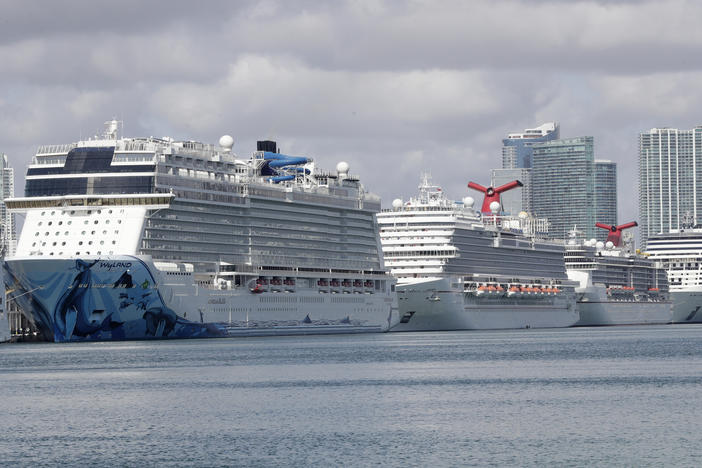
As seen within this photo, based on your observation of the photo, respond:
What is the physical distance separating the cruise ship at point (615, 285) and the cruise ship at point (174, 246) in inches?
2234

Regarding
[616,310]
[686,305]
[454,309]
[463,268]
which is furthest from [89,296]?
[686,305]

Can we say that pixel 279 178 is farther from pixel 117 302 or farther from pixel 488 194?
pixel 488 194

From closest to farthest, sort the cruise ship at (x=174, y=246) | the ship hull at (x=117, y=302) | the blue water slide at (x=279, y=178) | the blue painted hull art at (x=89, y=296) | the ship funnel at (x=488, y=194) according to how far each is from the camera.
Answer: the blue painted hull art at (x=89, y=296), the ship hull at (x=117, y=302), the cruise ship at (x=174, y=246), the blue water slide at (x=279, y=178), the ship funnel at (x=488, y=194)

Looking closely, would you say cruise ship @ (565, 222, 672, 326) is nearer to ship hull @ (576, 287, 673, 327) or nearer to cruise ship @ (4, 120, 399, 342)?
ship hull @ (576, 287, 673, 327)

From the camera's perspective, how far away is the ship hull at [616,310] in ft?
538

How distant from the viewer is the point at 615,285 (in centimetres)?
17288

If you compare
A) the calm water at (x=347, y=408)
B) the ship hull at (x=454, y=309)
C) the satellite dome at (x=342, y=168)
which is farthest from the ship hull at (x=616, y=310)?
the calm water at (x=347, y=408)

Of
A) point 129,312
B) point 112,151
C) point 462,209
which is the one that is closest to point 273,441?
point 129,312

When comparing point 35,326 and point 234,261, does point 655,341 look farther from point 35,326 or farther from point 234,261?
point 35,326

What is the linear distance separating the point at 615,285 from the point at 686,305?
1880 cm

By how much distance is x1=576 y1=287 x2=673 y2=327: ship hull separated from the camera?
164 meters

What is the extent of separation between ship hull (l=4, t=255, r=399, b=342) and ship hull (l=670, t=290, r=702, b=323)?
98.1 meters

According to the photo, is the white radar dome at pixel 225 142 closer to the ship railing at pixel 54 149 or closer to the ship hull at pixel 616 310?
the ship railing at pixel 54 149

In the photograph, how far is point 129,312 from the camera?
296ft
